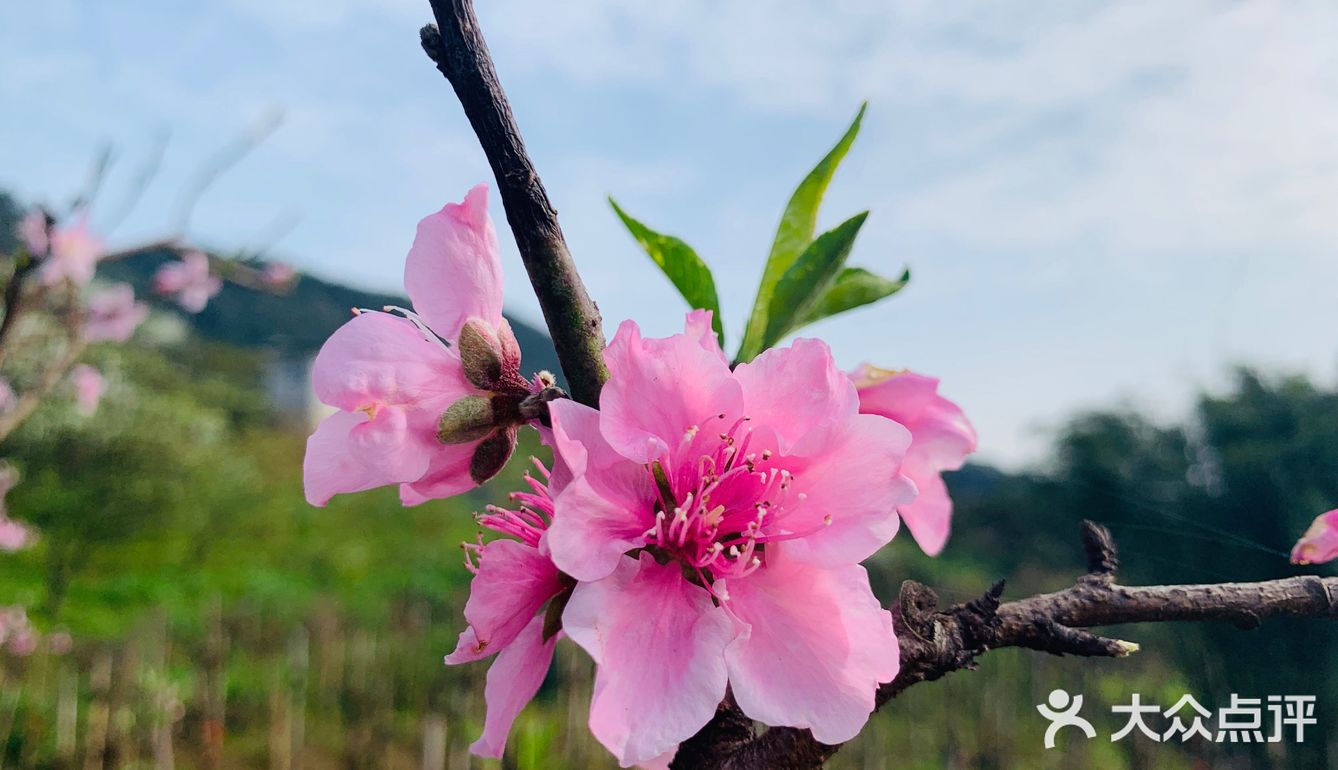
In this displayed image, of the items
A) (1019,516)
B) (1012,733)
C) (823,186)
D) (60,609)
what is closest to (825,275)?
(823,186)

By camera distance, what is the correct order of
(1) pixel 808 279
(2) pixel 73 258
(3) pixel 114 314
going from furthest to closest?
(3) pixel 114 314, (2) pixel 73 258, (1) pixel 808 279

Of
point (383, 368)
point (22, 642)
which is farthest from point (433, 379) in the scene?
point (22, 642)

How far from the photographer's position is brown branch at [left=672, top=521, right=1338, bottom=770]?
0.35m

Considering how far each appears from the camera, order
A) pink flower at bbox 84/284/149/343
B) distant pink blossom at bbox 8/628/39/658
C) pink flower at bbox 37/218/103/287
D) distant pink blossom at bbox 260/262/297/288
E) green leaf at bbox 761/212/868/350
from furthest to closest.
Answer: distant pink blossom at bbox 8/628/39/658, pink flower at bbox 84/284/149/343, distant pink blossom at bbox 260/262/297/288, pink flower at bbox 37/218/103/287, green leaf at bbox 761/212/868/350

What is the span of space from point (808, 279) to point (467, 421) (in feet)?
0.60

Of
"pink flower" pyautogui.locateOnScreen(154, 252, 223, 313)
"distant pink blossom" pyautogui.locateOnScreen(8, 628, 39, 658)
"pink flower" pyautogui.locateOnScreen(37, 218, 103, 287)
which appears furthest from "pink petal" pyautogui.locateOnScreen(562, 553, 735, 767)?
"distant pink blossom" pyautogui.locateOnScreen(8, 628, 39, 658)

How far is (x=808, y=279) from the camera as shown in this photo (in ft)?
1.43

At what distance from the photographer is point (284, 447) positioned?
10.2 meters

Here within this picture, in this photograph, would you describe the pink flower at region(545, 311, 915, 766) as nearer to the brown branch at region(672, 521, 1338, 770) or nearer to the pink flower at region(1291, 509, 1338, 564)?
the brown branch at region(672, 521, 1338, 770)

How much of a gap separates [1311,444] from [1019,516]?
3250 millimetres

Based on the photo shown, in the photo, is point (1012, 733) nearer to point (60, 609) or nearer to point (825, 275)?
point (825, 275)

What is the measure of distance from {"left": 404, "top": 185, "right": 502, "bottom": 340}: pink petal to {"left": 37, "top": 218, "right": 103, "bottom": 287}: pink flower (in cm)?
114

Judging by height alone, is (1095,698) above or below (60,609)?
above

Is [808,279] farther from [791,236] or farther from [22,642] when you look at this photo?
[22,642]
